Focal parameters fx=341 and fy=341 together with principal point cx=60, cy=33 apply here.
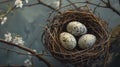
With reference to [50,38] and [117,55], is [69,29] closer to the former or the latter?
[50,38]

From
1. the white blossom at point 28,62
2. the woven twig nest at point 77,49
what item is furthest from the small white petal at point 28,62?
the woven twig nest at point 77,49

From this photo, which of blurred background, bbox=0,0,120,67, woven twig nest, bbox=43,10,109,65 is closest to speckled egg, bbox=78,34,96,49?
woven twig nest, bbox=43,10,109,65

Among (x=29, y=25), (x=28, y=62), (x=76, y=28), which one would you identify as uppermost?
(x=76, y=28)

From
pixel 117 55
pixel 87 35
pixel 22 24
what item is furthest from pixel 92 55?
pixel 22 24

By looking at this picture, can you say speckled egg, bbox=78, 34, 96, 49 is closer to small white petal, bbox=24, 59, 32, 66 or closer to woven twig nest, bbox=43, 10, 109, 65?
woven twig nest, bbox=43, 10, 109, 65

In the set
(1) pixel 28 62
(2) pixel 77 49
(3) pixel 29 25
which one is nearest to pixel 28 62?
(1) pixel 28 62

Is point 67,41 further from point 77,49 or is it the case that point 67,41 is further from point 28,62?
point 28,62
